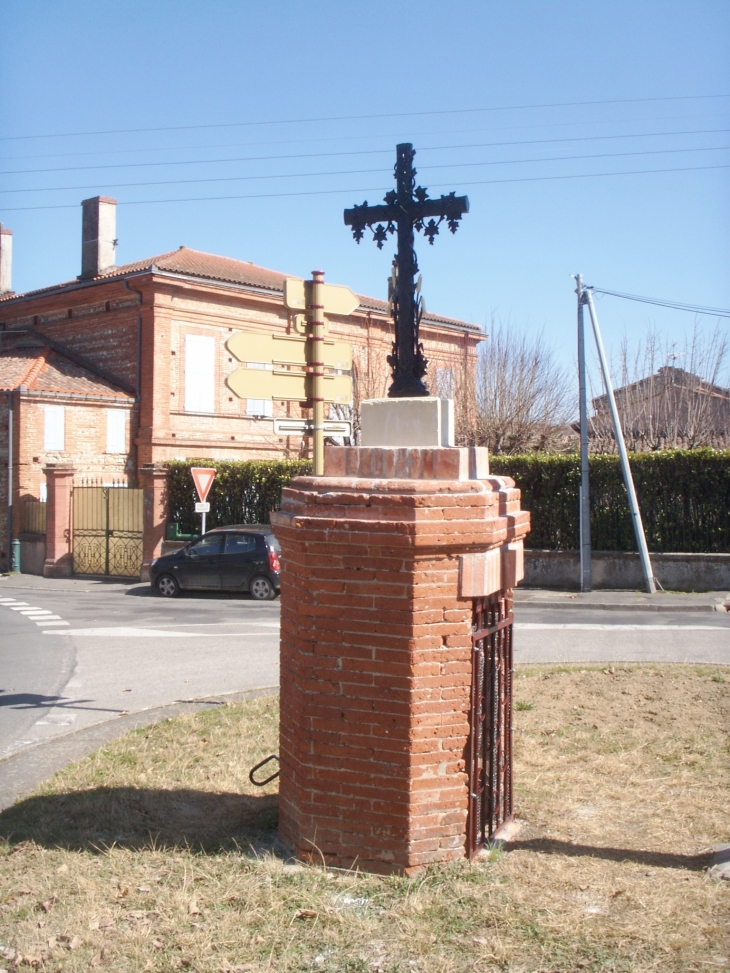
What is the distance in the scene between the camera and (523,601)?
1802 cm

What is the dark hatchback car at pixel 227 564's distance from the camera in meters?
19.1

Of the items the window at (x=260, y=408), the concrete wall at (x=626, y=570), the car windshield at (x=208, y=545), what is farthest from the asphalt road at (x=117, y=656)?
the window at (x=260, y=408)

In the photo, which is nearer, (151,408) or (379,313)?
(151,408)

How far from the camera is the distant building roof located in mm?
28828

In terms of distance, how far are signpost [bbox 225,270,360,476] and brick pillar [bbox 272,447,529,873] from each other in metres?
1.51

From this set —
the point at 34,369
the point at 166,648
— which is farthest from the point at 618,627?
the point at 34,369

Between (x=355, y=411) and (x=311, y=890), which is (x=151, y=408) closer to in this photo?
(x=355, y=411)

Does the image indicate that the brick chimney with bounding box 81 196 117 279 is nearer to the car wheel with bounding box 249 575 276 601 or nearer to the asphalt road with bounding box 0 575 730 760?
the asphalt road with bounding box 0 575 730 760

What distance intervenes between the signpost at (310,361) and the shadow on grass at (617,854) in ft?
8.61

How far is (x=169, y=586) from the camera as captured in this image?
66.4 feet

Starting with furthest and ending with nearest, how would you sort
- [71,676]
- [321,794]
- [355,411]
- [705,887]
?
[355,411] → [71,676] → [321,794] → [705,887]

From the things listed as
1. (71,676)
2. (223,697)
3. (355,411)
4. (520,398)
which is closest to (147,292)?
(355,411)

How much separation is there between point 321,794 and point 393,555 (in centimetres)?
129

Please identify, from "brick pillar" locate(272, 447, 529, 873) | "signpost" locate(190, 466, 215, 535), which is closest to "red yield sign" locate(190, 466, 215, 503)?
"signpost" locate(190, 466, 215, 535)
